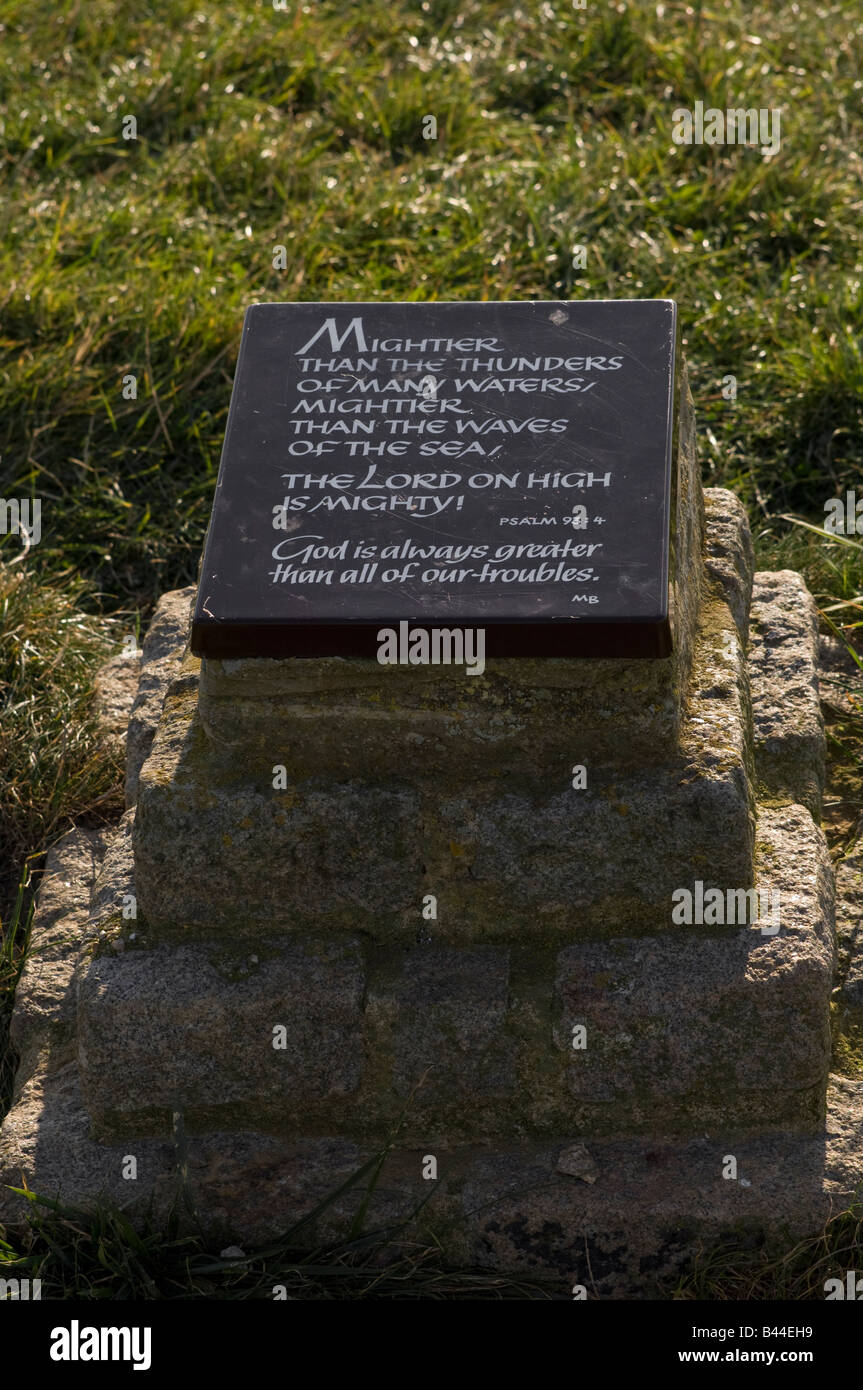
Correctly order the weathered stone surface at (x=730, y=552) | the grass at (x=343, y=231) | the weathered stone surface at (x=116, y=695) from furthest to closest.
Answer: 1. the grass at (x=343, y=231)
2. the weathered stone surface at (x=116, y=695)
3. the weathered stone surface at (x=730, y=552)

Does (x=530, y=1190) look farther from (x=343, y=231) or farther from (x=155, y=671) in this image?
(x=343, y=231)

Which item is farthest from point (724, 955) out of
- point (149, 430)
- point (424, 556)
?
point (149, 430)

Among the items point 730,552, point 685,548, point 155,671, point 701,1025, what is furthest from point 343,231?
point 701,1025

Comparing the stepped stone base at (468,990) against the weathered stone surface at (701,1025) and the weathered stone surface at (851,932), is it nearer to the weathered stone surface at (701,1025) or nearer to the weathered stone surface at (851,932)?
the weathered stone surface at (701,1025)

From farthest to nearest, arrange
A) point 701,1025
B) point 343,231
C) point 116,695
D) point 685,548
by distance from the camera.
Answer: point 343,231 < point 116,695 < point 685,548 < point 701,1025

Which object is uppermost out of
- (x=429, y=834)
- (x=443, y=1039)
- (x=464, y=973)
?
(x=429, y=834)

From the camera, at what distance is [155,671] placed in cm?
381

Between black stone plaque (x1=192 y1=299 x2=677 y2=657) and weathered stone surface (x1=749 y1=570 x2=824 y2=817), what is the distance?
0.63m

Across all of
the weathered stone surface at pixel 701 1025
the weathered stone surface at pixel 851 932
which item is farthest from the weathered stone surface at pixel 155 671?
the weathered stone surface at pixel 851 932

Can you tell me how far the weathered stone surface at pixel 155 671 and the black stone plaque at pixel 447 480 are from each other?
745 mm

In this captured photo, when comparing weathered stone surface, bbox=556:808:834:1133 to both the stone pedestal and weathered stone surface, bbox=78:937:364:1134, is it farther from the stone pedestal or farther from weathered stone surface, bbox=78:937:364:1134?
weathered stone surface, bbox=78:937:364:1134

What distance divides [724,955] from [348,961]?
68 cm

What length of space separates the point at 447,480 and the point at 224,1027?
108cm

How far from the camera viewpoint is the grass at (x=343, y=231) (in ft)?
15.0
